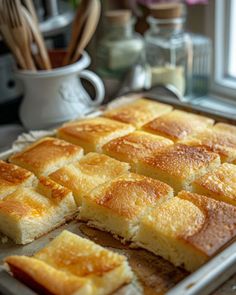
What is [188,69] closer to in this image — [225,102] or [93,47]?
[225,102]

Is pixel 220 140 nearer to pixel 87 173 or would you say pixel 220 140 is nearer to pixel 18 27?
pixel 87 173

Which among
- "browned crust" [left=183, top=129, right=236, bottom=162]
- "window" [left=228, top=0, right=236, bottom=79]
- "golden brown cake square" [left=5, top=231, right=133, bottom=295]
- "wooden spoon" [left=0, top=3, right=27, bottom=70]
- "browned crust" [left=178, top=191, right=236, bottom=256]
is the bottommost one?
"golden brown cake square" [left=5, top=231, right=133, bottom=295]

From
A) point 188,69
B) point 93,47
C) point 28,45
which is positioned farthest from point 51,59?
point 93,47

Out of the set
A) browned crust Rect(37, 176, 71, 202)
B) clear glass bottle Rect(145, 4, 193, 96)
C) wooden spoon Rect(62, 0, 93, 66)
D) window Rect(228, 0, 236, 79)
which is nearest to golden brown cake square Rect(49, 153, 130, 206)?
browned crust Rect(37, 176, 71, 202)

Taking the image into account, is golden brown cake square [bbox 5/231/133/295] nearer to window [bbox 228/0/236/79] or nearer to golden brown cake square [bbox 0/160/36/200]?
golden brown cake square [bbox 0/160/36/200]

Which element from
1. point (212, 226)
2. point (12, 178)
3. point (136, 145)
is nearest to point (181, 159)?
point (136, 145)

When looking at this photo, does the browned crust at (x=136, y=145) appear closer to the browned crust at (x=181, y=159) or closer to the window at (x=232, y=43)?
the browned crust at (x=181, y=159)
